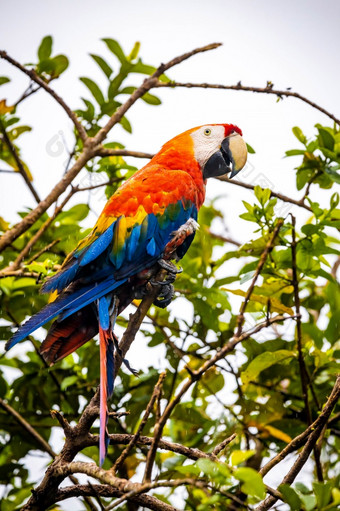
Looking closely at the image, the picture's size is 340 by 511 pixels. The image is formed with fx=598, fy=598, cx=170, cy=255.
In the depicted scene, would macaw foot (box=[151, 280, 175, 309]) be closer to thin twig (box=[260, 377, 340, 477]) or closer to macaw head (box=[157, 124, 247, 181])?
macaw head (box=[157, 124, 247, 181])

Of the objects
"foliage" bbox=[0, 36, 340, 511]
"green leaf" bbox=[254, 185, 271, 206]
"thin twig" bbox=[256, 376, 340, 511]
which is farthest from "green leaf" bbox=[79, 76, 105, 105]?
"thin twig" bbox=[256, 376, 340, 511]

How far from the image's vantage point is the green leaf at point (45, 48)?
2.53m

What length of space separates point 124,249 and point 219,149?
0.79 metres

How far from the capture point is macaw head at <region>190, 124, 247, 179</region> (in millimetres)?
2568

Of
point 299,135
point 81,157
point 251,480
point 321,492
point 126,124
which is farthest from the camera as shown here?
point 126,124

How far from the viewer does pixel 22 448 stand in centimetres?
237

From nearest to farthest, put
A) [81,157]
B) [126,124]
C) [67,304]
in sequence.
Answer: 1. [67,304]
2. [81,157]
3. [126,124]

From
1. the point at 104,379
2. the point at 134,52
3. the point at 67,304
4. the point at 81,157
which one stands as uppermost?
the point at 134,52

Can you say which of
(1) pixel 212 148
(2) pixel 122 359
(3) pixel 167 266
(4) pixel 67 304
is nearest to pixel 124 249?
(3) pixel 167 266

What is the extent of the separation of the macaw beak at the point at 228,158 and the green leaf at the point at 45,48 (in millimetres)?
828

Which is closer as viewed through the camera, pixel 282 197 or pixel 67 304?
pixel 67 304

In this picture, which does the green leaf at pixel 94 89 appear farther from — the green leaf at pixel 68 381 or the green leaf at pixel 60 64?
the green leaf at pixel 68 381

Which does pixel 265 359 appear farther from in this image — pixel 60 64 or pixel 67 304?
pixel 60 64

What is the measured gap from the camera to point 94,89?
8.41ft
